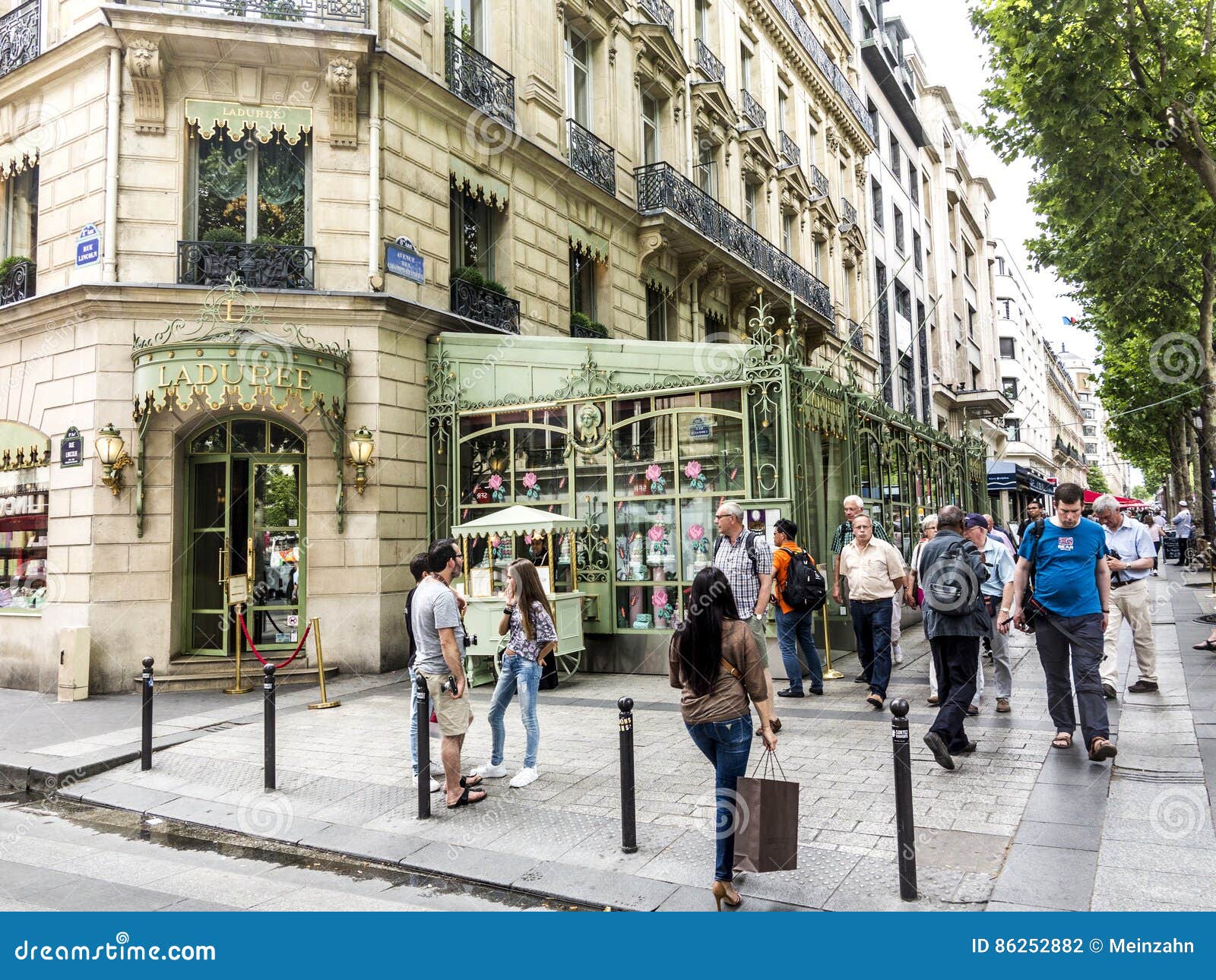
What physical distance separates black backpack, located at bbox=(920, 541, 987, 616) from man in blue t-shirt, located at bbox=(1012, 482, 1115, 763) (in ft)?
1.38

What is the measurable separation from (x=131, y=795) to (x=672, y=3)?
20528mm

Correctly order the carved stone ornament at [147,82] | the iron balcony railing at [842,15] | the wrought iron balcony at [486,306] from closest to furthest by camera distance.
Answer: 1. the carved stone ornament at [147,82]
2. the wrought iron balcony at [486,306]
3. the iron balcony railing at [842,15]

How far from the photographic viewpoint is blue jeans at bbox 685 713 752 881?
4359 mm

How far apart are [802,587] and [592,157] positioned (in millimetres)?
11087

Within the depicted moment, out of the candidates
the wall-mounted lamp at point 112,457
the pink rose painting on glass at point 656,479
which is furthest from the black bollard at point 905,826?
the wall-mounted lamp at point 112,457

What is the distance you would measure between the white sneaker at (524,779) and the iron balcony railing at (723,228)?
45.7 ft

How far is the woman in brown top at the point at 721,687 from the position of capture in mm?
4371

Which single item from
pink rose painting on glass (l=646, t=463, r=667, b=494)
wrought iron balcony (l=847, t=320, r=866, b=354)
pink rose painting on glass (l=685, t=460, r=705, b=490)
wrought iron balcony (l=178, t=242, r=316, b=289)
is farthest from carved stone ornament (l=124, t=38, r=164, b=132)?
wrought iron balcony (l=847, t=320, r=866, b=354)

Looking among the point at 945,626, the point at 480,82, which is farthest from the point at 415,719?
the point at 480,82

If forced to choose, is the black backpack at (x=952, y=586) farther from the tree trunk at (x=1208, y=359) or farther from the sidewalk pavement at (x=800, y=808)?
the tree trunk at (x=1208, y=359)

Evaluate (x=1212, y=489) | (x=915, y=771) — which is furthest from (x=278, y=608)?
(x=1212, y=489)

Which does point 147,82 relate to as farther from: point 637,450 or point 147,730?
point 147,730

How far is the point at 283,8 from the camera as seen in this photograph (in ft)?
39.9

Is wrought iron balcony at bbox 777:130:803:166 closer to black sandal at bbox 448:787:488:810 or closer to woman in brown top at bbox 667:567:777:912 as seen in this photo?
black sandal at bbox 448:787:488:810
